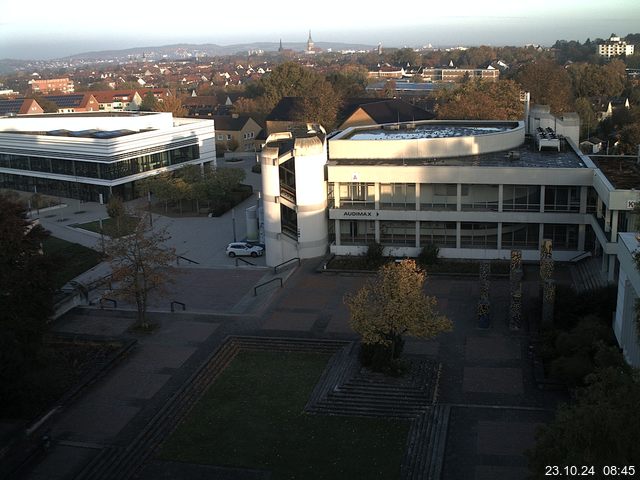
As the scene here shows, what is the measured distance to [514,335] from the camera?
83.0ft

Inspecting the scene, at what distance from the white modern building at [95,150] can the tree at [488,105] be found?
69.3ft

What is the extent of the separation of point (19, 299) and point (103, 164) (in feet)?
109

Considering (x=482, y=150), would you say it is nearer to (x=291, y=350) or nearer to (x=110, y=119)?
(x=291, y=350)

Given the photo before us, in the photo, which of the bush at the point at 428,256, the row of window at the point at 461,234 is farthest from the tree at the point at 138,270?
the bush at the point at 428,256

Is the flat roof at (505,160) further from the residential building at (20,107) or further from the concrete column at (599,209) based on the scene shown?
the residential building at (20,107)

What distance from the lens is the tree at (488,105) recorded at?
5688 cm

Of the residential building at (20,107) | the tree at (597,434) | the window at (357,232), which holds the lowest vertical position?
the window at (357,232)

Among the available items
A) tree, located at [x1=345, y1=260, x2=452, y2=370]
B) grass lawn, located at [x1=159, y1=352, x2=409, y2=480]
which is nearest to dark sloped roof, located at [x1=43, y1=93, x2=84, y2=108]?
grass lawn, located at [x1=159, y1=352, x2=409, y2=480]

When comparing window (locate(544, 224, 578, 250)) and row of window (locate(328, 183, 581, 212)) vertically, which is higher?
row of window (locate(328, 183, 581, 212))

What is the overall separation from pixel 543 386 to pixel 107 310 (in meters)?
17.8

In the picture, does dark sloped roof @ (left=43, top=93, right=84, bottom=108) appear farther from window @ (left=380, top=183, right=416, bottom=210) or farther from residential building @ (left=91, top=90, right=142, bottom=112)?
window @ (left=380, top=183, right=416, bottom=210)

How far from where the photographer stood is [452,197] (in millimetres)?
34312

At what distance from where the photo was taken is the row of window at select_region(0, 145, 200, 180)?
52500mm

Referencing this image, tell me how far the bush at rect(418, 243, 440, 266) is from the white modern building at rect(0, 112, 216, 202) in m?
27.6
